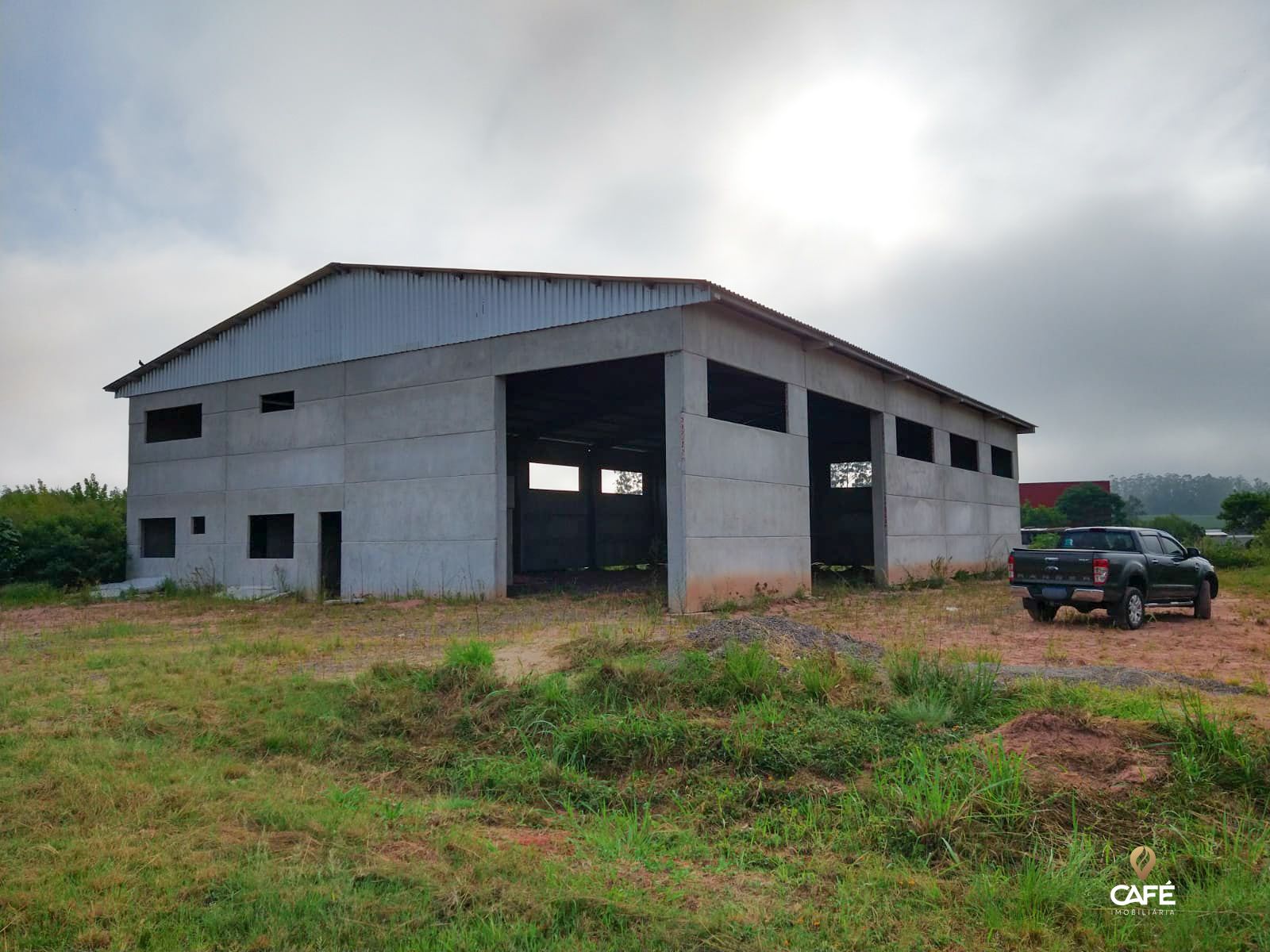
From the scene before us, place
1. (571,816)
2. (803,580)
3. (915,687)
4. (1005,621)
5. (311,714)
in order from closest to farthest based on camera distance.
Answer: (571,816) → (915,687) → (311,714) → (1005,621) → (803,580)

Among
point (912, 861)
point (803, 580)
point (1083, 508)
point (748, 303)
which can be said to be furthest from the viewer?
point (1083, 508)

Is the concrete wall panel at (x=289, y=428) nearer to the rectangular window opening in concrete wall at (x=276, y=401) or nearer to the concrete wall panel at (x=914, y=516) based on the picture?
the rectangular window opening in concrete wall at (x=276, y=401)

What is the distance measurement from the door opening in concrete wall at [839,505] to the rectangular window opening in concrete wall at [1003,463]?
202 inches

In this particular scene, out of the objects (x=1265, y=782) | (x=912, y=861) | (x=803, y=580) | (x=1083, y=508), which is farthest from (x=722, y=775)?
(x=1083, y=508)

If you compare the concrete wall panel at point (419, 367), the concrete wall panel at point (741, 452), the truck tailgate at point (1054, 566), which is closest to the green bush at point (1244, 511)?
the concrete wall panel at point (741, 452)

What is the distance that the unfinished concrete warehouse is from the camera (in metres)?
17.9

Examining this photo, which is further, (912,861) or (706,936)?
(912,861)

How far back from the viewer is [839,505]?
120 feet

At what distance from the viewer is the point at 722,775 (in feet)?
20.7

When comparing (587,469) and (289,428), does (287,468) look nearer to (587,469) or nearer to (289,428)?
(289,428)

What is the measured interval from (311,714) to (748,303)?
40.2ft

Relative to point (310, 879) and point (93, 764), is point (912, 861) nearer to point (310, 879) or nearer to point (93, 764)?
point (310, 879)

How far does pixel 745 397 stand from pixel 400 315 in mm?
11263

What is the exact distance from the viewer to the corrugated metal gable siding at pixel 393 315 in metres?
18.3
